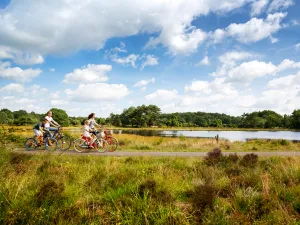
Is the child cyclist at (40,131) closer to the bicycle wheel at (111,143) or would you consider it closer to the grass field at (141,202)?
the bicycle wheel at (111,143)

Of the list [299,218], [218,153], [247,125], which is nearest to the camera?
[299,218]

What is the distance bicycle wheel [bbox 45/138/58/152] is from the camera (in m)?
14.0

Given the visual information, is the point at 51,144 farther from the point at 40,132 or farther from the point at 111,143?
the point at 111,143

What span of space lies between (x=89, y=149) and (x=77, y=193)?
357 inches

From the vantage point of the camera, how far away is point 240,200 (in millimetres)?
5789

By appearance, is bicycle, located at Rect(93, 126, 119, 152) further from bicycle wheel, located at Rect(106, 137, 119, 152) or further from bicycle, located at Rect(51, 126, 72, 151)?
bicycle, located at Rect(51, 126, 72, 151)

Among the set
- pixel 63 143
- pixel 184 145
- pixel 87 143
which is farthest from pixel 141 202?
pixel 184 145

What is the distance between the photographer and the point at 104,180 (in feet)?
24.0

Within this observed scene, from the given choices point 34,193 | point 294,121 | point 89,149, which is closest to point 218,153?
point 89,149

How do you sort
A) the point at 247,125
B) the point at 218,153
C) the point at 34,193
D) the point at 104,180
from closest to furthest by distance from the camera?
the point at 34,193
the point at 104,180
the point at 218,153
the point at 247,125

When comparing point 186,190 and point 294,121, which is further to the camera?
point 294,121

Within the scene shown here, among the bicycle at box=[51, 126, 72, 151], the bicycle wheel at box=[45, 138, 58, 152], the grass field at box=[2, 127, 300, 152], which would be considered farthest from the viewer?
the grass field at box=[2, 127, 300, 152]

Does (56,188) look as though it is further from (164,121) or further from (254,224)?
(164,121)

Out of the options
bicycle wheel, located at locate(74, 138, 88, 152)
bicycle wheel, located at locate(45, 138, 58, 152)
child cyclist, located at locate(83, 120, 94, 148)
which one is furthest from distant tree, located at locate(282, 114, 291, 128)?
bicycle wheel, located at locate(45, 138, 58, 152)
